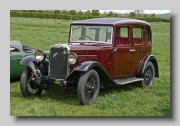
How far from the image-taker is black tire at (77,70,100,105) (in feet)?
21.6

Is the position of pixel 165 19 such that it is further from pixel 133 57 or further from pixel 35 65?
pixel 35 65

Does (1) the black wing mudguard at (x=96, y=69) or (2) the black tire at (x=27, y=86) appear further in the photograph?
(2) the black tire at (x=27, y=86)

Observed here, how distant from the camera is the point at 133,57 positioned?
8.27 metres

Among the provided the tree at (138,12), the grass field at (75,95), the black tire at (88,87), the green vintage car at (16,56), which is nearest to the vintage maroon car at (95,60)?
the black tire at (88,87)

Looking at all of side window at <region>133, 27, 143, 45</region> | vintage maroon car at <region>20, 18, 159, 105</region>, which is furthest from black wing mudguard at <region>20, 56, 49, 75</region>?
side window at <region>133, 27, 143, 45</region>

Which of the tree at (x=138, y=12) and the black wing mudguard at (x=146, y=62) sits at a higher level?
the tree at (x=138, y=12)

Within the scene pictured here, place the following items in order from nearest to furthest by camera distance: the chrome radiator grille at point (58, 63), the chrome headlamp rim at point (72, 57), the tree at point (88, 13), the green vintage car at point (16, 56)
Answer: the chrome headlamp rim at point (72, 57) → the chrome radiator grille at point (58, 63) → the tree at point (88, 13) → the green vintage car at point (16, 56)

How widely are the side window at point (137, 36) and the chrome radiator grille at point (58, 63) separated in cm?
214

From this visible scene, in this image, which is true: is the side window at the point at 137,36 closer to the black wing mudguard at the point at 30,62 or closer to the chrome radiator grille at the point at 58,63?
the chrome radiator grille at the point at 58,63

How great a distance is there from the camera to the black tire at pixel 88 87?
659 centimetres

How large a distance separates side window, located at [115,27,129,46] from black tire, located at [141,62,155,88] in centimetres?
96

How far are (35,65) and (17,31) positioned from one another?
3.45 ft

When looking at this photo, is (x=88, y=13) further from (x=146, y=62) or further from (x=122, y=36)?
(x=146, y=62)

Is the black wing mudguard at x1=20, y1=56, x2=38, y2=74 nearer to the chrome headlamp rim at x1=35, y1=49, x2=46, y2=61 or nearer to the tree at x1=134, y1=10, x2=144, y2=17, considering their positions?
the chrome headlamp rim at x1=35, y1=49, x2=46, y2=61
